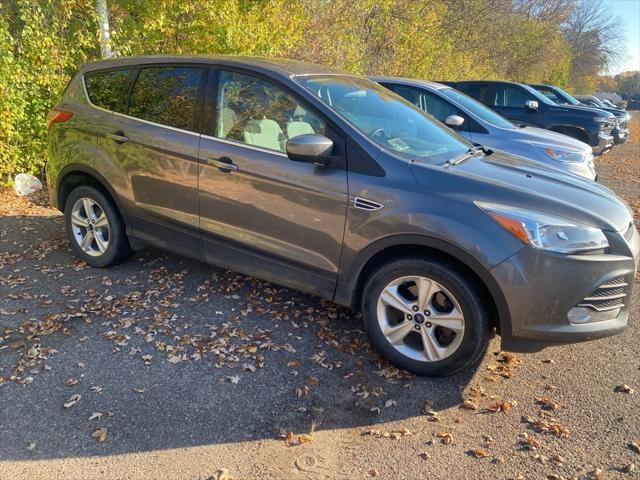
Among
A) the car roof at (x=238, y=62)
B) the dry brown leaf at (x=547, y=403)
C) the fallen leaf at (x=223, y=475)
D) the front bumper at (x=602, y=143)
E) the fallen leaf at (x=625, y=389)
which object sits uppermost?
the car roof at (x=238, y=62)

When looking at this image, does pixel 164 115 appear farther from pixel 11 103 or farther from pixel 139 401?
pixel 11 103

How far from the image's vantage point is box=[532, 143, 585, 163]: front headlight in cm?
652

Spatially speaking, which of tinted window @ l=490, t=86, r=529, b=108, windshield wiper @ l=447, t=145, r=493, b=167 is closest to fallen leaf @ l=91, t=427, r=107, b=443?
windshield wiper @ l=447, t=145, r=493, b=167

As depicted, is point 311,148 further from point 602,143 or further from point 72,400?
point 602,143

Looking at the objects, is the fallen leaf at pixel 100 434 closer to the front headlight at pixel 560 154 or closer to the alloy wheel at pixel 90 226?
the alloy wheel at pixel 90 226

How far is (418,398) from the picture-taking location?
291 cm

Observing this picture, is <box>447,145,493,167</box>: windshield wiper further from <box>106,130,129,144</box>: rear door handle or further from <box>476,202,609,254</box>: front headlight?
<box>106,130,129,144</box>: rear door handle

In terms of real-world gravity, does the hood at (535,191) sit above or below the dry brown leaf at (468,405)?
above

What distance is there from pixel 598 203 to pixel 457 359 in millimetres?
1258

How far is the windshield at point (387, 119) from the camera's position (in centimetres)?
332

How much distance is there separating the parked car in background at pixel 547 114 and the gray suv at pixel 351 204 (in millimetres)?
8131

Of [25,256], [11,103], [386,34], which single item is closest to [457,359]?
[25,256]

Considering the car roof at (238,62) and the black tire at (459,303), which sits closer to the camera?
the black tire at (459,303)

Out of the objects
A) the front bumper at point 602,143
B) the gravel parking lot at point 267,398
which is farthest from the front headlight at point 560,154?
the front bumper at point 602,143
